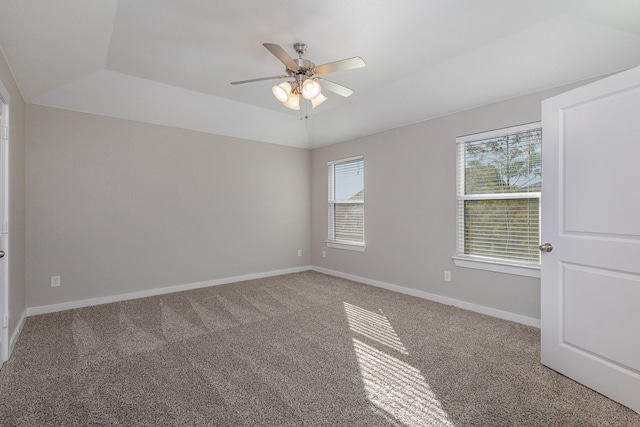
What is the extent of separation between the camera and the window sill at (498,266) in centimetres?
308

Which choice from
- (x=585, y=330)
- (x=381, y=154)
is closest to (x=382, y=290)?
(x=381, y=154)

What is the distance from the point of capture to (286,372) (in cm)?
221

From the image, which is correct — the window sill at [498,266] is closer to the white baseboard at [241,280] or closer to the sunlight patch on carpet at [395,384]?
the white baseboard at [241,280]

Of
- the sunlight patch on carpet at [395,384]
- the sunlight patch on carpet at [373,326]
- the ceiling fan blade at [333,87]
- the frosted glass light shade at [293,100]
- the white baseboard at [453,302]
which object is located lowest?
the sunlight patch on carpet at [395,384]

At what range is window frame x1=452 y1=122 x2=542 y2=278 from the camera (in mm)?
3090

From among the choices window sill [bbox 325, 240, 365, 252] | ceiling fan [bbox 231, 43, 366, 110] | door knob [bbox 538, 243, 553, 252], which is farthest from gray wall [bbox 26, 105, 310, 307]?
door knob [bbox 538, 243, 553, 252]

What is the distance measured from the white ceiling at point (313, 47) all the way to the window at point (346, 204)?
130cm

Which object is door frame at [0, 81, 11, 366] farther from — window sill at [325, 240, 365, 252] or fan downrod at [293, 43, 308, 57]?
window sill at [325, 240, 365, 252]

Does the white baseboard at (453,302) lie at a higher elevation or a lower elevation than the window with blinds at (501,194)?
lower

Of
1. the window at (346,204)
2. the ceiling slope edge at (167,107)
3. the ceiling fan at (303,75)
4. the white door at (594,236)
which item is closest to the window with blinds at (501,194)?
the white door at (594,236)

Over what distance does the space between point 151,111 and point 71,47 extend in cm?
138

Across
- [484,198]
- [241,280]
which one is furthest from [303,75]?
[241,280]

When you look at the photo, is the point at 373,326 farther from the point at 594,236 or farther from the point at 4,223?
the point at 4,223

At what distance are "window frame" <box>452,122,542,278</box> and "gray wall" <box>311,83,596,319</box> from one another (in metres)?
0.05
